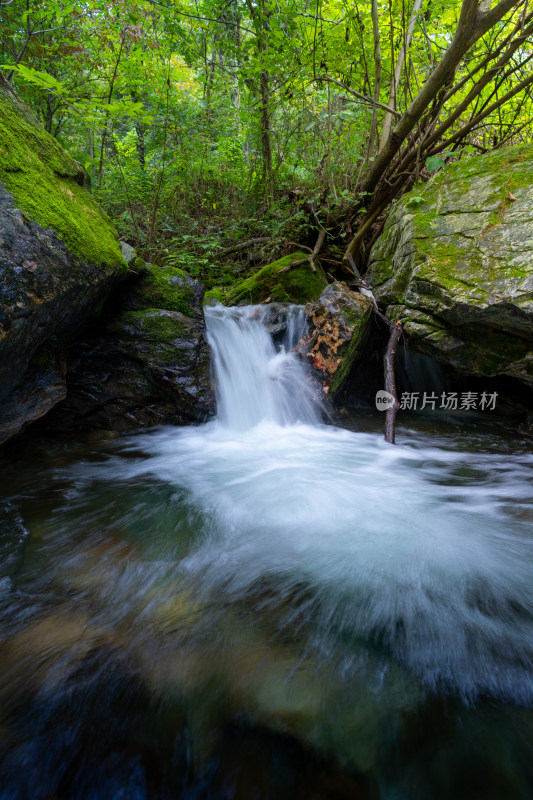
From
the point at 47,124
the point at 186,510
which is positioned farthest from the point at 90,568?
the point at 47,124

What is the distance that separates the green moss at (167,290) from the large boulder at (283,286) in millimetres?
1990

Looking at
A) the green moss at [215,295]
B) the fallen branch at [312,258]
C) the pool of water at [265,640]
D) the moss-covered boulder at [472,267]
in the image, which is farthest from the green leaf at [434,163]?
the green moss at [215,295]

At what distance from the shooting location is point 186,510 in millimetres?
2777

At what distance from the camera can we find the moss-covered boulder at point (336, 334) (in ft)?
16.3

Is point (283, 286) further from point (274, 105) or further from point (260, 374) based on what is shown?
point (274, 105)

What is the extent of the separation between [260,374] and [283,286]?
2.26 m

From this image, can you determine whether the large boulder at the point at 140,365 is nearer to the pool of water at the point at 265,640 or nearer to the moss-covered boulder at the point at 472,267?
the pool of water at the point at 265,640

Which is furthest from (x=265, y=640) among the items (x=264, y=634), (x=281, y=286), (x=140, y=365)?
(x=281, y=286)

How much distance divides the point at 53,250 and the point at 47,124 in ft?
20.8

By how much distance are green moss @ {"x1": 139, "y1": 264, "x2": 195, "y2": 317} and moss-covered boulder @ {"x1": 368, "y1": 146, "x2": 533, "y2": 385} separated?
105 inches

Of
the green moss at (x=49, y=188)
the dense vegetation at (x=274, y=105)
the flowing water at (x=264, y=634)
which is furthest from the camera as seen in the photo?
the dense vegetation at (x=274, y=105)

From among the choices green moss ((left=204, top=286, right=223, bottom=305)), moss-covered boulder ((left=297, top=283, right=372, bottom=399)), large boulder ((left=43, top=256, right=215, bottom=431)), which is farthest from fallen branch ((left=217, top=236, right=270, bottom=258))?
large boulder ((left=43, top=256, right=215, bottom=431))

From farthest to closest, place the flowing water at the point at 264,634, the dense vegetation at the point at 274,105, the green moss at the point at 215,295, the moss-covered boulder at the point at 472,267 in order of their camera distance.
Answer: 1. the green moss at the point at 215,295
2. the dense vegetation at the point at 274,105
3. the moss-covered boulder at the point at 472,267
4. the flowing water at the point at 264,634

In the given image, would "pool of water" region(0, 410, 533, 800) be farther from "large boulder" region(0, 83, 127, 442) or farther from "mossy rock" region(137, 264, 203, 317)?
"mossy rock" region(137, 264, 203, 317)
